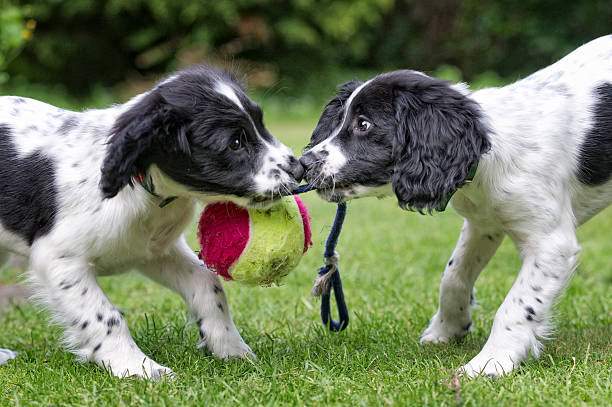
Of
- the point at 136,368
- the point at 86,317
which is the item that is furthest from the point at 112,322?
the point at 136,368

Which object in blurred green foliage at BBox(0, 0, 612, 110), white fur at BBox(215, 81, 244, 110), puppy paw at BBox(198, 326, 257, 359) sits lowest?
blurred green foliage at BBox(0, 0, 612, 110)

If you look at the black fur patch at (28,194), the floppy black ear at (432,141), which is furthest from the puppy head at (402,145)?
the black fur patch at (28,194)

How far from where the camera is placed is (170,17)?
63.4 ft

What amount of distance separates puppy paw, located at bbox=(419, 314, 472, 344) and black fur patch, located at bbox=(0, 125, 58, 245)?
75.3 inches

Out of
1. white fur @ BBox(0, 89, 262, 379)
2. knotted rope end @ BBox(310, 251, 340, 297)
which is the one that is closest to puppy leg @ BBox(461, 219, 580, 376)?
knotted rope end @ BBox(310, 251, 340, 297)

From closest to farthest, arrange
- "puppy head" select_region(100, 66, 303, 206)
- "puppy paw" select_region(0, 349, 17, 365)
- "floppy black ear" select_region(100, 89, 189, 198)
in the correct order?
"floppy black ear" select_region(100, 89, 189, 198) < "puppy head" select_region(100, 66, 303, 206) < "puppy paw" select_region(0, 349, 17, 365)

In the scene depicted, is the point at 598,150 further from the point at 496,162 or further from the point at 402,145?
the point at 402,145

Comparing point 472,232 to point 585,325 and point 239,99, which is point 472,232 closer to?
point 585,325

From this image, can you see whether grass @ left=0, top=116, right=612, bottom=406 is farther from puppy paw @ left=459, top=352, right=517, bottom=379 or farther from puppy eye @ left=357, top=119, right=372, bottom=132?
puppy eye @ left=357, top=119, right=372, bottom=132

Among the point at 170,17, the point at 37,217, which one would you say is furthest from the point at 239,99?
the point at 170,17

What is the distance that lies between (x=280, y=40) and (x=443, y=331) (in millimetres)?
17704

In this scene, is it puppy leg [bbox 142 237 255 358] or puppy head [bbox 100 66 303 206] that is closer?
puppy head [bbox 100 66 303 206]

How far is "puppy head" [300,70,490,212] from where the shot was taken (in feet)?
10.3

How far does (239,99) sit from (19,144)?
1.09 meters
